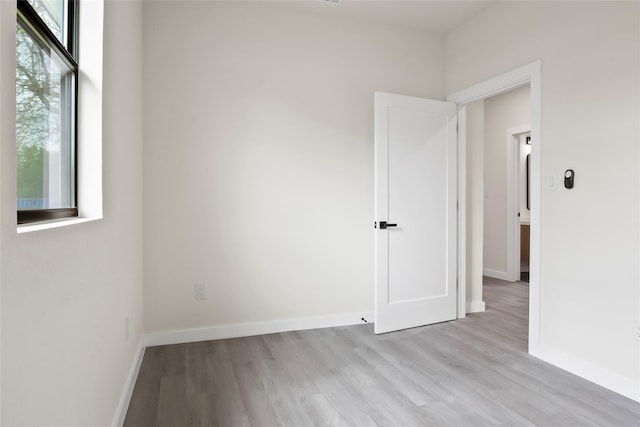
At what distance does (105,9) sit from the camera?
170 cm

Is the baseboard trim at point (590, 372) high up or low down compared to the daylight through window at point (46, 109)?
down

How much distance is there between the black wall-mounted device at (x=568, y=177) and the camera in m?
2.47

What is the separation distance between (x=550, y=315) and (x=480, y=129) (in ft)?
6.64

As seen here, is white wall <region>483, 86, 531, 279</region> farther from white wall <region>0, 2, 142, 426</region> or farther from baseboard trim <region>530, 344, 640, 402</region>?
white wall <region>0, 2, 142, 426</region>

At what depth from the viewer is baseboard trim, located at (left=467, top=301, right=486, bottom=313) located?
12.5 feet

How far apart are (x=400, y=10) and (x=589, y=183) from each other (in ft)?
6.86

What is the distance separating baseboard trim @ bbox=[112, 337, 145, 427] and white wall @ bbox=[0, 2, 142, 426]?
0.19ft

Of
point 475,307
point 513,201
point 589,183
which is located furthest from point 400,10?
point 513,201

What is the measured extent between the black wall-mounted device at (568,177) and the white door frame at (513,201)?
313 cm

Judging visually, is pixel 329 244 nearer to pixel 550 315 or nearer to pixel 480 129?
pixel 550 315

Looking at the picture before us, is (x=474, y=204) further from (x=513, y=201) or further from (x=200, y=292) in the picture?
(x=200, y=292)

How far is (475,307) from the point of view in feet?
12.6

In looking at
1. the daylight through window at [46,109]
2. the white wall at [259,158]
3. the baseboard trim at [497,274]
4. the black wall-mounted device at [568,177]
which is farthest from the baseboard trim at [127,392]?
the baseboard trim at [497,274]

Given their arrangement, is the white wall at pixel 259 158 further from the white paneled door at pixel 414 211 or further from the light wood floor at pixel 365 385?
the light wood floor at pixel 365 385
